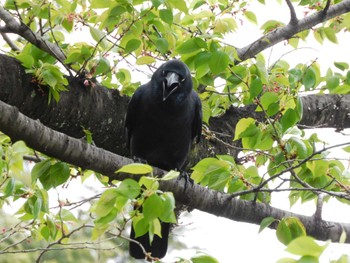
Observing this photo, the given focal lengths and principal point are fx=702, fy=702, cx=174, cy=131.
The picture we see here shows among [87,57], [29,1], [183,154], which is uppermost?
[29,1]

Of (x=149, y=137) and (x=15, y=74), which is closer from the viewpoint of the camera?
(x=15, y=74)

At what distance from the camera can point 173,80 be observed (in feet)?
12.4

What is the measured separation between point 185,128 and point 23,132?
1607 mm

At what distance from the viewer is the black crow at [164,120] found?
3850mm

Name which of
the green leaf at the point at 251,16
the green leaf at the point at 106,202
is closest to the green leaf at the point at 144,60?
the green leaf at the point at 251,16

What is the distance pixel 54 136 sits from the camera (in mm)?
2619

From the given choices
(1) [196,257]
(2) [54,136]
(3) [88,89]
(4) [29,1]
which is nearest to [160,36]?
(3) [88,89]

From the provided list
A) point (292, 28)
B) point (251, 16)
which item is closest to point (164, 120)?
point (251, 16)

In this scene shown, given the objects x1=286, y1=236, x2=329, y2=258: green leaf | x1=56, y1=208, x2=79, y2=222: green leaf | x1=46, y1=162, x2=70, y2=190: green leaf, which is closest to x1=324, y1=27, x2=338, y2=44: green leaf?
x1=46, y1=162, x2=70, y2=190: green leaf

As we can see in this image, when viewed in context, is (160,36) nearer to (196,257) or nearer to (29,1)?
(29,1)

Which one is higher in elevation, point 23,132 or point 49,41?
point 49,41

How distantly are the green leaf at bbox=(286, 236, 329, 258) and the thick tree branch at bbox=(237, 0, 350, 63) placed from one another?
6.97 feet

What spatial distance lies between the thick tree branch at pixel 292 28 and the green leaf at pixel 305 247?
213 cm

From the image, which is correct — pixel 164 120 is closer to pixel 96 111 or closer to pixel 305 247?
pixel 96 111
